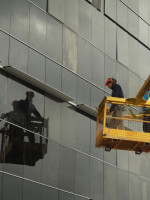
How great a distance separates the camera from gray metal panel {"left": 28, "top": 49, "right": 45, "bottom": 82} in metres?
38.4

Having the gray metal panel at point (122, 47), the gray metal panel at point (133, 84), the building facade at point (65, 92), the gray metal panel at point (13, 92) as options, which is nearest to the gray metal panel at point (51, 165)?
the building facade at point (65, 92)

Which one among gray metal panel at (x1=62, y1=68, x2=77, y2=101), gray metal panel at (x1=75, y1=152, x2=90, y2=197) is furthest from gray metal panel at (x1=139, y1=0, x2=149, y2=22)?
gray metal panel at (x1=75, y1=152, x2=90, y2=197)

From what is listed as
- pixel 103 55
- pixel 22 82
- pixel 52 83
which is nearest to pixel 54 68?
pixel 52 83

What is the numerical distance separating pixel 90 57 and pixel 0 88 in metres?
10.1

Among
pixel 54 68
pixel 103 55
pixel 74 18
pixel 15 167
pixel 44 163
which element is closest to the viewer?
pixel 15 167

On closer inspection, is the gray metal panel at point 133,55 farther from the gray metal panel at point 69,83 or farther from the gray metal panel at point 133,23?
the gray metal panel at point 69,83

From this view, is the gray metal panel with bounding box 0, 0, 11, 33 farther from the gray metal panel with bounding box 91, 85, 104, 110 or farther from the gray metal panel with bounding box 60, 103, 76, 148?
the gray metal panel with bounding box 91, 85, 104, 110

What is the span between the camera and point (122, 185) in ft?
149

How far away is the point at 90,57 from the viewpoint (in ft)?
147

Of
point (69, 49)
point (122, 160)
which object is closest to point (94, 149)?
point (122, 160)

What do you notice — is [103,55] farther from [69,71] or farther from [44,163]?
[44,163]

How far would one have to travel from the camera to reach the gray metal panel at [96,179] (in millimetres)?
41906

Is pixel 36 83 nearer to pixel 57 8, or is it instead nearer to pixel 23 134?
pixel 23 134

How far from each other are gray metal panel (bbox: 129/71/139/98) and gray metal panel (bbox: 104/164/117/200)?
662cm
